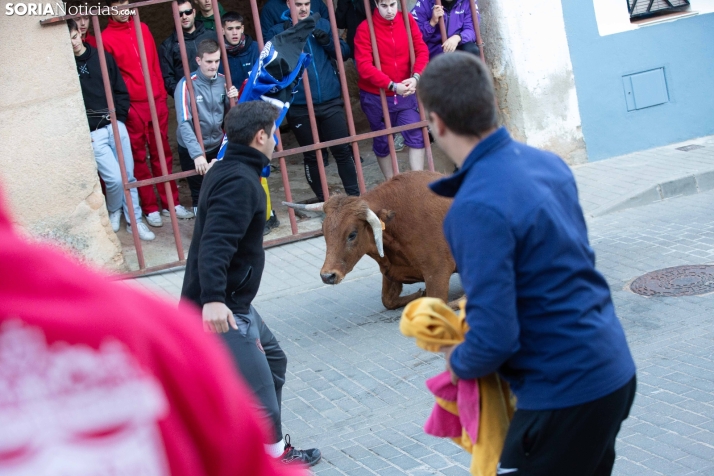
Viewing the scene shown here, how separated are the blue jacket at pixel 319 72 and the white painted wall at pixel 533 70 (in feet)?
6.92

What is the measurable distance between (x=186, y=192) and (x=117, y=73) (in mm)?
2906

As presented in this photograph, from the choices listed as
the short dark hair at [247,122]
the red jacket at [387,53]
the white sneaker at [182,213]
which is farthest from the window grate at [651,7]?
the short dark hair at [247,122]

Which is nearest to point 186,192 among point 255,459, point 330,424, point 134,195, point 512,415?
point 134,195

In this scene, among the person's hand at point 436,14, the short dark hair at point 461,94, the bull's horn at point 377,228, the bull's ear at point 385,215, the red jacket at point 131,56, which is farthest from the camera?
the person's hand at point 436,14

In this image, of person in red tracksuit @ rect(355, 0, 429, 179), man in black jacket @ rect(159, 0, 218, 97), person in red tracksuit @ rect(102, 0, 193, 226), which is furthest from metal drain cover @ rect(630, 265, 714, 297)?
man in black jacket @ rect(159, 0, 218, 97)

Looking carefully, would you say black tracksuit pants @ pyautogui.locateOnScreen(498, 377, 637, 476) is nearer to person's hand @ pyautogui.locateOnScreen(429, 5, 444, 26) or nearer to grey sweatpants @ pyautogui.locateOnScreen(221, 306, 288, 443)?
grey sweatpants @ pyautogui.locateOnScreen(221, 306, 288, 443)

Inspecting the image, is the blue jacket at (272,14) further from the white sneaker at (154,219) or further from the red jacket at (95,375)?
the red jacket at (95,375)

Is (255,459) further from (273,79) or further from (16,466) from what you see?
(273,79)

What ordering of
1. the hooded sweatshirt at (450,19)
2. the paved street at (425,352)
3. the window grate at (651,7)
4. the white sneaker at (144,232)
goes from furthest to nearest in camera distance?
1. the window grate at (651,7)
2. the hooded sweatshirt at (450,19)
3. the white sneaker at (144,232)
4. the paved street at (425,352)

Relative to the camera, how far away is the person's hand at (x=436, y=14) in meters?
10.3

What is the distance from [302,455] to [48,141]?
17.0 feet

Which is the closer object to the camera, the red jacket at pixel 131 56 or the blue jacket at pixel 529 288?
the blue jacket at pixel 529 288

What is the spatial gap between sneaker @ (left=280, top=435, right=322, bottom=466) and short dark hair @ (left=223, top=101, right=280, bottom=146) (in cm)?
172

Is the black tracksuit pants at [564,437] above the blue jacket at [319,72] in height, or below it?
below
